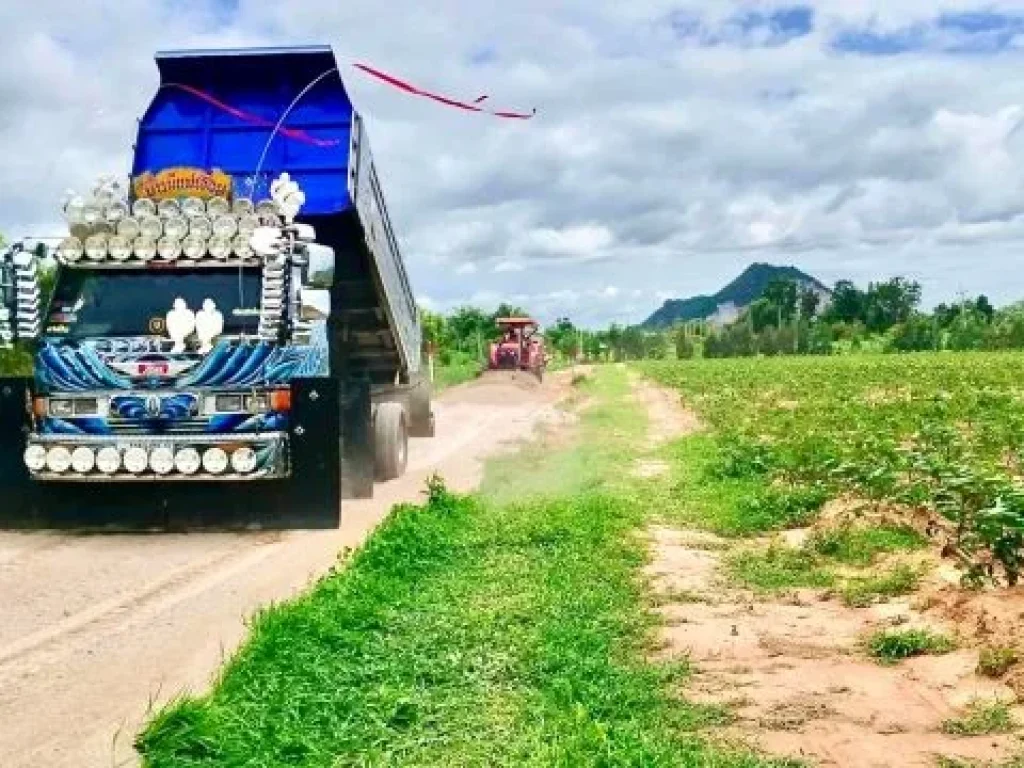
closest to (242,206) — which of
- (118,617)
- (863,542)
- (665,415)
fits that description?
(118,617)

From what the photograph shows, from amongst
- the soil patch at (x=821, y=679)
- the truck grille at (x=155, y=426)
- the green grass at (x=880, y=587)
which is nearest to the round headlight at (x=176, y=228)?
the truck grille at (x=155, y=426)

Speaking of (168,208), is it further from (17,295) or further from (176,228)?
(17,295)

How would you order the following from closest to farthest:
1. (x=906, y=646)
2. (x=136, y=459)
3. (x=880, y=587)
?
1. (x=906, y=646)
2. (x=880, y=587)
3. (x=136, y=459)

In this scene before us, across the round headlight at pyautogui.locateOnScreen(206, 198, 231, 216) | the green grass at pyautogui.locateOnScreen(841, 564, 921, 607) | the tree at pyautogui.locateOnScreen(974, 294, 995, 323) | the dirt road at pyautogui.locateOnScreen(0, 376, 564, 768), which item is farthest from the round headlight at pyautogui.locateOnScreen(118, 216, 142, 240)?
the tree at pyautogui.locateOnScreen(974, 294, 995, 323)

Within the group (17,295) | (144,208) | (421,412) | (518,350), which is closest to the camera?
(17,295)

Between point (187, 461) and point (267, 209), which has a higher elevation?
point (267, 209)

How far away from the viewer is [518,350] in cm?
3572

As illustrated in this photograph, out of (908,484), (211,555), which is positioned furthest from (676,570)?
(211,555)

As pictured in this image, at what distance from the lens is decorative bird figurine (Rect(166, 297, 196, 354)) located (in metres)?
9.84

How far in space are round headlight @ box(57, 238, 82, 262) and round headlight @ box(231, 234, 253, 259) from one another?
4.31 ft

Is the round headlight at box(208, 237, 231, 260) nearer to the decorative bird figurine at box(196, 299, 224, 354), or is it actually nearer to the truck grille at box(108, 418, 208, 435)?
the decorative bird figurine at box(196, 299, 224, 354)

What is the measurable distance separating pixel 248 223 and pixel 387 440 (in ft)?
11.8

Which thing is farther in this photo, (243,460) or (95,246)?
(95,246)

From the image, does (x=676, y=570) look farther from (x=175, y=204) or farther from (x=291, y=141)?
(x=291, y=141)
